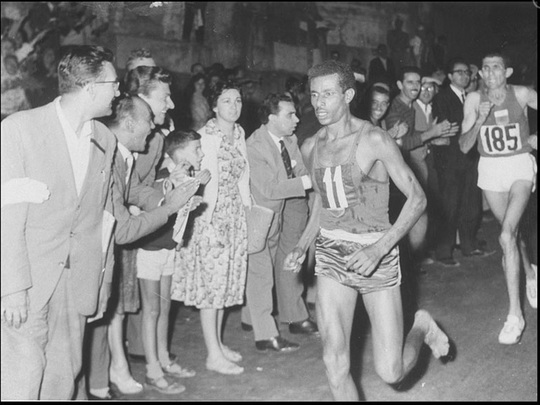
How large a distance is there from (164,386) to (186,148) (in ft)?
5.95

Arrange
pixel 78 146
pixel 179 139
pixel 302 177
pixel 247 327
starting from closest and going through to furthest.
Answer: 1. pixel 78 146
2. pixel 179 139
3. pixel 302 177
4. pixel 247 327

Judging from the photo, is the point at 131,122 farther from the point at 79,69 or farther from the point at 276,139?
the point at 276,139

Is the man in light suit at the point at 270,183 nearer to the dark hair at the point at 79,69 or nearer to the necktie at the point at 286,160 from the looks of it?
the necktie at the point at 286,160

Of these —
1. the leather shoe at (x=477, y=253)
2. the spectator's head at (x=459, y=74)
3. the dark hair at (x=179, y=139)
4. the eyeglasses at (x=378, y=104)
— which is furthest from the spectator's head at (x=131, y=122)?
the leather shoe at (x=477, y=253)

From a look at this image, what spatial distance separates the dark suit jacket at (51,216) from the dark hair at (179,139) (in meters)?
1.27

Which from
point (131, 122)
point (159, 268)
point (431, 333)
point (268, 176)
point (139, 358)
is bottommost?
point (139, 358)

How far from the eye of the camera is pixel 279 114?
5.73 m

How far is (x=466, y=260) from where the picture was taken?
8.55 meters

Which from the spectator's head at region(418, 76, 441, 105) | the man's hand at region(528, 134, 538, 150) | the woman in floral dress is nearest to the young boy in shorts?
the woman in floral dress

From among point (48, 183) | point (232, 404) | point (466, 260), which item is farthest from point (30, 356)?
point (466, 260)

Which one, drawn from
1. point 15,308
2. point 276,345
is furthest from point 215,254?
point 15,308

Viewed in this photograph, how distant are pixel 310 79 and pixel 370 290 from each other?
4.44ft

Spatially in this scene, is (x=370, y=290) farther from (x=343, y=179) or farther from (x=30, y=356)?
(x=30, y=356)

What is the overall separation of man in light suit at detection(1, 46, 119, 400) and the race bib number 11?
3.78 m
